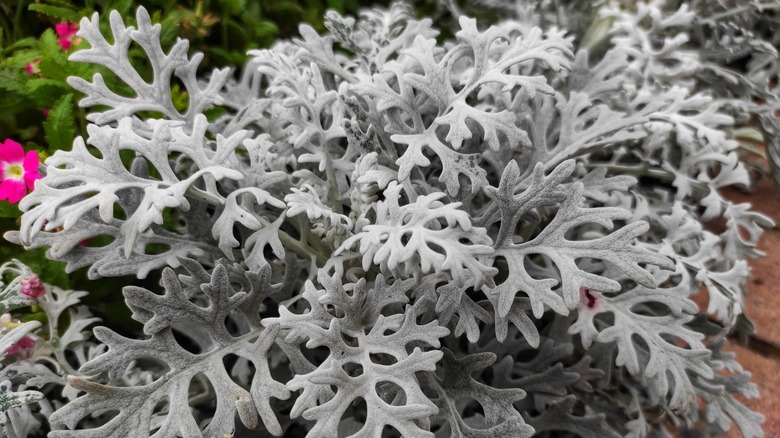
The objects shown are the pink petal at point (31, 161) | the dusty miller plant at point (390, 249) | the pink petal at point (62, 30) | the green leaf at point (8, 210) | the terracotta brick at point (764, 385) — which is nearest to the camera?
the dusty miller plant at point (390, 249)

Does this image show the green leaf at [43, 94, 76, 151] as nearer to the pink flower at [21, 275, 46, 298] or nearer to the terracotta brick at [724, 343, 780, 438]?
the pink flower at [21, 275, 46, 298]

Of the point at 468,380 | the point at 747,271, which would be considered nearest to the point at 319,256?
the point at 468,380

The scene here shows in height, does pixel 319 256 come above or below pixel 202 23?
below

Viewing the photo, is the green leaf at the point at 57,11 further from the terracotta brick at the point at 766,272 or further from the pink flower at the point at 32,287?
the terracotta brick at the point at 766,272

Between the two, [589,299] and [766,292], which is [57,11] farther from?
[766,292]

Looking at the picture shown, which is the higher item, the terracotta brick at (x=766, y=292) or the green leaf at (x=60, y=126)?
the green leaf at (x=60, y=126)

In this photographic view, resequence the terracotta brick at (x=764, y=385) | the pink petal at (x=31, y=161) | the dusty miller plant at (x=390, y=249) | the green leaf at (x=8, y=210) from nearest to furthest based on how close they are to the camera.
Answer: the dusty miller plant at (x=390, y=249), the pink petal at (x=31, y=161), the green leaf at (x=8, y=210), the terracotta brick at (x=764, y=385)

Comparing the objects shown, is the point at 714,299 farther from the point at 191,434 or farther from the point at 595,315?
the point at 191,434

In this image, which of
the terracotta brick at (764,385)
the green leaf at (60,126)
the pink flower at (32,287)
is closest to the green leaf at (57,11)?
the green leaf at (60,126)
